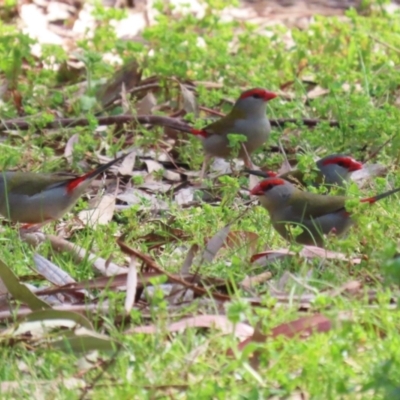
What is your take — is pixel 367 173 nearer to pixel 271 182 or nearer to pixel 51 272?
pixel 271 182

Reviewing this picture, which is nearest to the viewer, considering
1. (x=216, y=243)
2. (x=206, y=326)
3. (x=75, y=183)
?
Result: (x=206, y=326)

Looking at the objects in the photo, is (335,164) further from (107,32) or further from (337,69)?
(107,32)

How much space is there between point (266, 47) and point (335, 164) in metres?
2.84

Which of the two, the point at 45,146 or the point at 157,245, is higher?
the point at 157,245

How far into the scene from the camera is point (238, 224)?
5.18m

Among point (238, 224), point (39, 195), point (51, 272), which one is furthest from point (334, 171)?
point (51, 272)

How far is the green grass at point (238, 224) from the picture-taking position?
319cm

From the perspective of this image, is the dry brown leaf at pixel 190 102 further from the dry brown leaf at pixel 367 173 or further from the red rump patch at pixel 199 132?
the dry brown leaf at pixel 367 173

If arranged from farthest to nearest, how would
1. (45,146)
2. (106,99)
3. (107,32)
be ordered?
1. (107,32)
2. (106,99)
3. (45,146)

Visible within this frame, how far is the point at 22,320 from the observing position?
375cm

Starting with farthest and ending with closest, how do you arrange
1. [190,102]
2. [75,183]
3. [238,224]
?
[190,102] < [75,183] < [238,224]

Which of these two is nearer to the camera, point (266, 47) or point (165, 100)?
point (165, 100)

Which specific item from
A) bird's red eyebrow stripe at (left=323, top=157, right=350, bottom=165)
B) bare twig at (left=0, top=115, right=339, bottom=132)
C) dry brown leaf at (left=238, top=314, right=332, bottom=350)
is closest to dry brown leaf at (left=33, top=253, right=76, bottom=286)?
dry brown leaf at (left=238, top=314, right=332, bottom=350)

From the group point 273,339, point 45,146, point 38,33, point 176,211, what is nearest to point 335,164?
point 176,211
